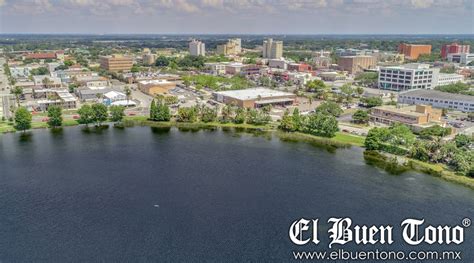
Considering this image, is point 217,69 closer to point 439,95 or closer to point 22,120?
point 439,95

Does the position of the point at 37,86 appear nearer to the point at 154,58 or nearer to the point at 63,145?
the point at 63,145

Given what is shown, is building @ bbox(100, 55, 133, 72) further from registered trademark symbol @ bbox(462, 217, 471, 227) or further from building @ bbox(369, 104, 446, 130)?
registered trademark symbol @ bbox(462, 217, 471, 227)

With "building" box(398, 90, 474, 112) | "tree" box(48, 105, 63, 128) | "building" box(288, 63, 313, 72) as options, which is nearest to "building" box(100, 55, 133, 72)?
"building" box(288, 63, 313, 72)

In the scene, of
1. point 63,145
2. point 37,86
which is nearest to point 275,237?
point 63,145

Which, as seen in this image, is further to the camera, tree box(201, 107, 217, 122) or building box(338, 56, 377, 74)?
building box(338, 56, 377, 74)

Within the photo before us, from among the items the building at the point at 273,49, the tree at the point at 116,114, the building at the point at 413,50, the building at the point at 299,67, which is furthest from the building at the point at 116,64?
the building at the point at 413,50

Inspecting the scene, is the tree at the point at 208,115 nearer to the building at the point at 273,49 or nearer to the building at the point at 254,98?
the building at the point at 254,98
